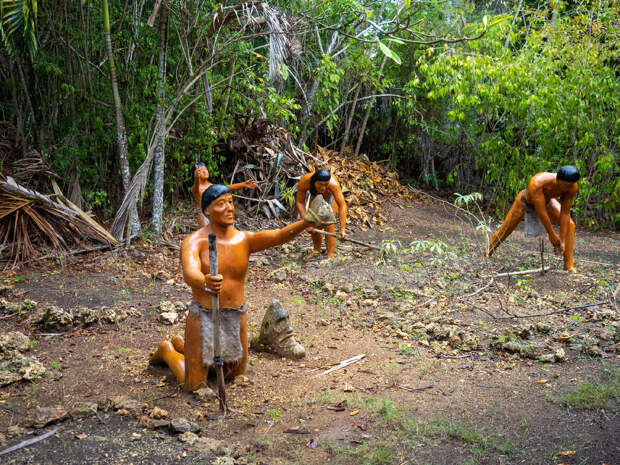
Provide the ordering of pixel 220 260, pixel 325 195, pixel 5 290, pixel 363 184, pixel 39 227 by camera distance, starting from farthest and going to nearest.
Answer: pixel 363 184
pixel 325 195
pixel 39 227
pixel 5 290
pixel 220 260

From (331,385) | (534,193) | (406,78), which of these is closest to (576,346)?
(331,385)

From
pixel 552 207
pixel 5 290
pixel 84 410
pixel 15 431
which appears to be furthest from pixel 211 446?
pixel 552 207

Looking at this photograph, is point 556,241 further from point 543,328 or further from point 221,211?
point 221,211

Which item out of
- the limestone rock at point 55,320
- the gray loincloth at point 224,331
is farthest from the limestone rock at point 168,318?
the gray loincloth at point 224,331

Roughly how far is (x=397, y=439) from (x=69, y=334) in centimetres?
297

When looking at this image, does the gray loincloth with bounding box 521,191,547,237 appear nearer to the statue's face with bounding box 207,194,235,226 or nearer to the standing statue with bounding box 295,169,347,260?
the standing statue with bounding box 295,169,347,260

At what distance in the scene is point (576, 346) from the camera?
419cm

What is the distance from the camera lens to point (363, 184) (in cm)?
1123

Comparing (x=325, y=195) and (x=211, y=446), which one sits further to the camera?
(x=325, y=195)

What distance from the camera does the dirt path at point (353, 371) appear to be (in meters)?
2.78

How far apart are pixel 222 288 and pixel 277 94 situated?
5.37 metres

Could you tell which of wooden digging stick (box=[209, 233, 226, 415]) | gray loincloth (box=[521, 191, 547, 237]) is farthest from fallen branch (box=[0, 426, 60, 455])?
gray loincloth (box=[521, 191, 547, 237])

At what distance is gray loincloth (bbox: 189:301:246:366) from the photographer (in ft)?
11.1

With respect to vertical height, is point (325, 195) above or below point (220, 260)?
below
